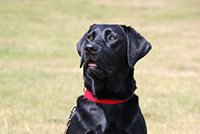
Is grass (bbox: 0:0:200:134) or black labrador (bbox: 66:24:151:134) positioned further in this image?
grass (bbox: 0:0:200:134)

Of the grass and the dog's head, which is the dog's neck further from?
the grass

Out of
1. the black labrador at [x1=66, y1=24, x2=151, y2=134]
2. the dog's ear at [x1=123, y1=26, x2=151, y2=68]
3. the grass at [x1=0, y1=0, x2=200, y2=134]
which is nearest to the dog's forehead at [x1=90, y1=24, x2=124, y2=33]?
the black labrador at [x1=66, y1=24, x2=151, y2=134]

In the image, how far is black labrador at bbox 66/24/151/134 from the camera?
382 cm

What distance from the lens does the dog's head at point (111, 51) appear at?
379 centimetres

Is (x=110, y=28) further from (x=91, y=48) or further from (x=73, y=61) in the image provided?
(x=73, y=61)

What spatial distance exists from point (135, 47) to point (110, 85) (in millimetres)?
535

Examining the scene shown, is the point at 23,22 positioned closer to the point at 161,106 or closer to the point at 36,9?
the point at 36,9

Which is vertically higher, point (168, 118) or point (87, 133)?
point (87, 133)

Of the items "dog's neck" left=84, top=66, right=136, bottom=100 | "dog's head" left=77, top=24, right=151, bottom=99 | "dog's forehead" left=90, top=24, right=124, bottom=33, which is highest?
"dog's forehead" left=90, top=24, right=124, bottom=33

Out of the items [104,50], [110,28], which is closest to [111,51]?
[104,50]

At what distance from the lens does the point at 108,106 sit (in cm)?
397

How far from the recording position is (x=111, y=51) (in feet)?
13.0

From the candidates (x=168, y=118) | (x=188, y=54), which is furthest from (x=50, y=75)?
(x=188, y=54)

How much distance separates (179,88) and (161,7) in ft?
85.4
